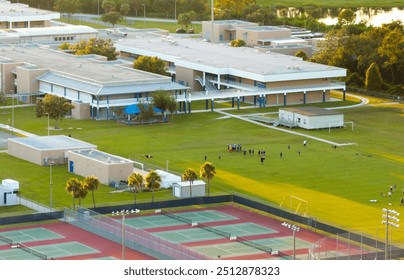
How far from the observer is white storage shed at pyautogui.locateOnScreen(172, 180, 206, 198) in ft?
275

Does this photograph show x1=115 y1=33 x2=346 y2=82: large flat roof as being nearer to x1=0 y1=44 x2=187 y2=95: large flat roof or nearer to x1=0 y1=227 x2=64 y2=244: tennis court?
x1=0 y1=44 x2=187 y2=95: large flat roof

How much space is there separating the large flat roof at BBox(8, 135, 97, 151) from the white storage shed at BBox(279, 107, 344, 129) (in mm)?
24035

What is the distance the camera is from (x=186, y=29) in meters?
197

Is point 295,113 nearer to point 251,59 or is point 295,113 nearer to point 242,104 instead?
point 242,104

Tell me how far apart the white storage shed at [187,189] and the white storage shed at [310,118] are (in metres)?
30.6

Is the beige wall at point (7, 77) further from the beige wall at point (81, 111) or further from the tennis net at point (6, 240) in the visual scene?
the tennis net at point (6, 240)

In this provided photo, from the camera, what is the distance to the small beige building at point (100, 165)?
88.4 m

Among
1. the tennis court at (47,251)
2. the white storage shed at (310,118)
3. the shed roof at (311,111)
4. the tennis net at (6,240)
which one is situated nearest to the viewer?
the tennis court at (47,251)

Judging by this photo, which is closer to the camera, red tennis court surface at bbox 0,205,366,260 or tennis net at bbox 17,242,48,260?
tennis net at bbox 17,242,48,260

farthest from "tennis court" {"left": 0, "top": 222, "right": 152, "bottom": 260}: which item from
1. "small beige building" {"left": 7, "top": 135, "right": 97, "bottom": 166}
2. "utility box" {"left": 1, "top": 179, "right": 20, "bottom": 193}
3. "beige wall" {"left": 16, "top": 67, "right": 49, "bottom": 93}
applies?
"beige wall" {"left": 16, "top": 67, "right": 49, "bottom": 93}

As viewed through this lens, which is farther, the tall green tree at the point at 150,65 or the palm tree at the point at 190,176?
the tall green tree at the point at 150,65

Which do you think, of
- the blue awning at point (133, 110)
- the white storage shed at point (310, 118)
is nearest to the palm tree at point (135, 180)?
the white storage shed at point (310, 118)

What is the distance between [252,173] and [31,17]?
304 feet
